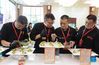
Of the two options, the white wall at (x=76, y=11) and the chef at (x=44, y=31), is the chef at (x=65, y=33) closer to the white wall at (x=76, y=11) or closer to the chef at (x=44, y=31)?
the chef at (x=44, y=31)

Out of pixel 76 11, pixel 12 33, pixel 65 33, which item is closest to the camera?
pixel 12 33

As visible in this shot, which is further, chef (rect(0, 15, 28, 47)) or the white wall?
the white wall

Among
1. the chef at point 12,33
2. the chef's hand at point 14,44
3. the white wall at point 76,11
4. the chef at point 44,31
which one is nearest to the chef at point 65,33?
the chef at point 44,31

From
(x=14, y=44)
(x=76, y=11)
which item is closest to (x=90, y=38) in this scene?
(x=14, y=44)

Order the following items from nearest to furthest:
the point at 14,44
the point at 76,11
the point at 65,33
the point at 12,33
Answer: the point at 14,44, the point at 12,33, the point at 65,33, the point at 76,11

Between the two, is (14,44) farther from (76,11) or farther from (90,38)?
(76,11)

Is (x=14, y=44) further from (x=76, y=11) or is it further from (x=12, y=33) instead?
(x=76, y=11)

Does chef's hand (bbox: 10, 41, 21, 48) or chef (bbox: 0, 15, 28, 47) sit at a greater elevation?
chef (bbox: 0, 15, 28, 47)

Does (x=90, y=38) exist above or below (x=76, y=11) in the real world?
below

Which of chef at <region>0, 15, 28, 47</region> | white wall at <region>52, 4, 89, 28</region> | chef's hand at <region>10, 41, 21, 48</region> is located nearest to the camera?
chef's hand at <region>10, 41, 21, 48</region>

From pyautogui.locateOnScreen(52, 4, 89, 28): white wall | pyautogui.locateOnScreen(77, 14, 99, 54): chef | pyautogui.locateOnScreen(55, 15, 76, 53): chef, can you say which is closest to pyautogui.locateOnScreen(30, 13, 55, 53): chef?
pyautogui.locateOnScreen(55, 15, 76, 53): chef

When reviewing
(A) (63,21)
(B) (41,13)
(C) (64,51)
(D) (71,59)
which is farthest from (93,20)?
(B) (41,13)

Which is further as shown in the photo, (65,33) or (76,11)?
(76,11)

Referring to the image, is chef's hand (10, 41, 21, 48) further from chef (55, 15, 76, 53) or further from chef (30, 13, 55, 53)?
chef (55, 15, 76, 53)
